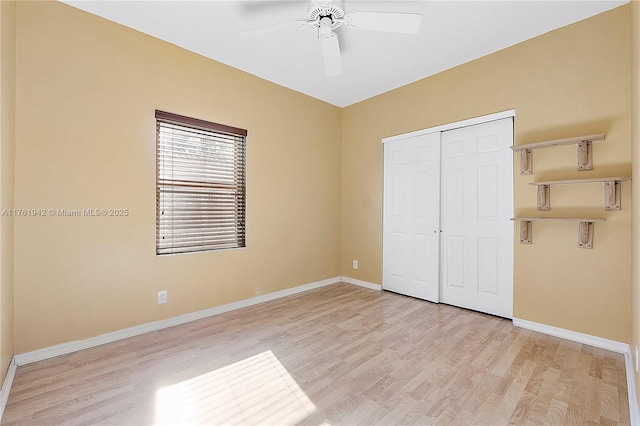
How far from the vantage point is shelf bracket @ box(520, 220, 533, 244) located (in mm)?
2855

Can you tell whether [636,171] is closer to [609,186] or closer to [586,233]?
[609,186]

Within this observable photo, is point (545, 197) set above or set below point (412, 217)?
above

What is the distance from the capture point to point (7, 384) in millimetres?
1875

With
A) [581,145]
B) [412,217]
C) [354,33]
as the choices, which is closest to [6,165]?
[354,33]

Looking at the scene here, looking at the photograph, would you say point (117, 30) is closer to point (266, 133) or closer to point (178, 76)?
point (178, 76)

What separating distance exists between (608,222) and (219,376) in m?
3.32

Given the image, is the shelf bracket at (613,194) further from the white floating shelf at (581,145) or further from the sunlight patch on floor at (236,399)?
the sunlight patch on floor at (236,399)

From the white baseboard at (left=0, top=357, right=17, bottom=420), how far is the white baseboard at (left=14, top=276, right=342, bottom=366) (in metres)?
0.10

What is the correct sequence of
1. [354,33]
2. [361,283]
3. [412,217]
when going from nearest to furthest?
[354,33] < [412,217] < [361,283]

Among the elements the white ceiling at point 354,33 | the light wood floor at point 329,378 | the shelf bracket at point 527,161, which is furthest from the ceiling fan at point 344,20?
the light wood floor at point 329,378

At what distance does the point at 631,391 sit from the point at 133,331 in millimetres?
3784

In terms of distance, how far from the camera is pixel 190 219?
3133mm

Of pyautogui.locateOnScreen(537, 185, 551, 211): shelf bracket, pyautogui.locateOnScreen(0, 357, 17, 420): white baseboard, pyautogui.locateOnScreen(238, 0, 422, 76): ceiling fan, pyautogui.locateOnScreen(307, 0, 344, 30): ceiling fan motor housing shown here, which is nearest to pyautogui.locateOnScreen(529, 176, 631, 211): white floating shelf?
pyautogui.locateOnScreen(537, 185, 551, 211): shelf bracket

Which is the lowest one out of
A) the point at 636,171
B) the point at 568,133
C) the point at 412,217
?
the point at 412,217
